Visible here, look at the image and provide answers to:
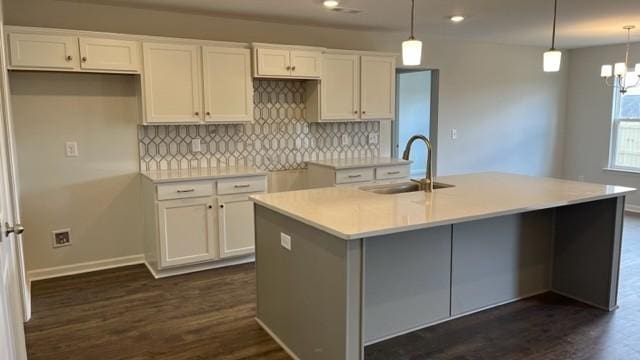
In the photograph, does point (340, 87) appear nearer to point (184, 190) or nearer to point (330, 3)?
point (330, 3)

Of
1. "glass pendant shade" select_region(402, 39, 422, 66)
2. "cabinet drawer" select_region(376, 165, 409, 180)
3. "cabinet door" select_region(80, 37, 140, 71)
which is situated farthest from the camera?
"cabinet drawer" select_region(376, 165, 409, 180)

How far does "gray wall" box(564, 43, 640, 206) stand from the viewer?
22.6 feet

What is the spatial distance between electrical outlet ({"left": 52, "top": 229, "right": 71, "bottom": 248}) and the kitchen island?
201 cm

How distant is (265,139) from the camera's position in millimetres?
4855

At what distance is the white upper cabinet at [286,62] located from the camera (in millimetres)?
4336

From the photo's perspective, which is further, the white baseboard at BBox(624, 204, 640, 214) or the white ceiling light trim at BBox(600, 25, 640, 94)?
the white baseboard at BBox(624, 204, 640, 214)

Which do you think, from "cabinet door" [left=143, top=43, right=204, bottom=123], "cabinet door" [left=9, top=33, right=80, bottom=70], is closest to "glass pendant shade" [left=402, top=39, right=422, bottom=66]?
"cabinet door" [left=143, top=43, right=204, bottom=123]

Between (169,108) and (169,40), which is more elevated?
(169,40)

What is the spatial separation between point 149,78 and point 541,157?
5.96 m

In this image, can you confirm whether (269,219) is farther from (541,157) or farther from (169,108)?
(541,157)

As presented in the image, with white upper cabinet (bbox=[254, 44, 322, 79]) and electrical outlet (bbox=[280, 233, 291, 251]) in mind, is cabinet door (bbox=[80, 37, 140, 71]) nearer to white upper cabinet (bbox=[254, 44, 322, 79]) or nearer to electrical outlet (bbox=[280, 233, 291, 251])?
white upper cabinet (bbox=[254, 44, 322, 79])

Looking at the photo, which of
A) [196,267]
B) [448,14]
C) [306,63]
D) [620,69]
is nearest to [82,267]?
[196,267]

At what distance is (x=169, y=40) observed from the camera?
398cm

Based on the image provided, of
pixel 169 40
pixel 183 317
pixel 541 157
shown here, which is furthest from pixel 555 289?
pixel 541 157
